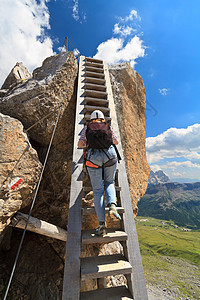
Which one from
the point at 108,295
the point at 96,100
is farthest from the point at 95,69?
the point at 108,295

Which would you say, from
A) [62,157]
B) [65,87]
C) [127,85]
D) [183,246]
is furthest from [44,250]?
[183,246]

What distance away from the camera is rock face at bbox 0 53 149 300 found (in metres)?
4.82

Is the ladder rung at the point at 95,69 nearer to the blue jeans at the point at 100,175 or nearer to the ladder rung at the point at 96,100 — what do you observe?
the ladder rung at the point at 96,100

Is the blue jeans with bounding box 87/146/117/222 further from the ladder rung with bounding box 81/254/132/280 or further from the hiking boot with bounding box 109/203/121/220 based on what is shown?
the ladder rung with bounding box 81/254/132/280

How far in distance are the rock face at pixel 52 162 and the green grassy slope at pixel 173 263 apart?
255 ft

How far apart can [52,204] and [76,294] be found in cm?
392

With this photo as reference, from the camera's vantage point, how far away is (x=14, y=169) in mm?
3600

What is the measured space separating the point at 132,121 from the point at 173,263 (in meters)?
119

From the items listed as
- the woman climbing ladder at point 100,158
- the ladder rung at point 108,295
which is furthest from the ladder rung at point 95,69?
the ladder rung at point 108,295

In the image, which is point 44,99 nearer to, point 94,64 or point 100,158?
point 100,158

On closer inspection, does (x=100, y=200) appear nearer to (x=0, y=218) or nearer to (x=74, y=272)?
(x=74, y=272)

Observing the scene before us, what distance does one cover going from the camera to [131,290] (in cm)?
258

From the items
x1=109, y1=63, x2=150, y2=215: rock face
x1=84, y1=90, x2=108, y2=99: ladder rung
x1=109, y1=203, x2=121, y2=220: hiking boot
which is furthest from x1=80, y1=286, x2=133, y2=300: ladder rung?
x1=84, y1=90, x2=108, y2=99: ladder rung

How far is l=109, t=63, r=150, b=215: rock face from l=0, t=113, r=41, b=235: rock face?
152 inches
